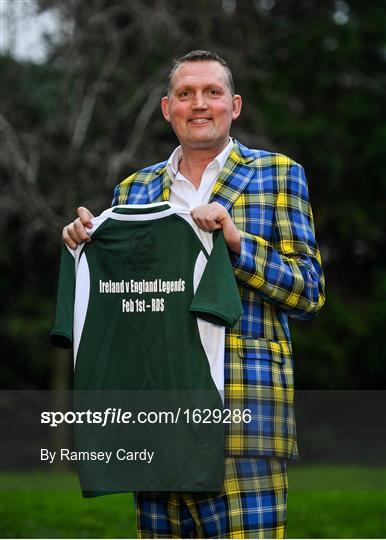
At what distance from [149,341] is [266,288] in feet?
1.36

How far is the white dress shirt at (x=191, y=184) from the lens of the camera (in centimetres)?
341

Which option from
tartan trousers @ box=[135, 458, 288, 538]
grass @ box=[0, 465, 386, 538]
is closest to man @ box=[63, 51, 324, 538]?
tartan trousers @ box=[135, 458, 288, 538]

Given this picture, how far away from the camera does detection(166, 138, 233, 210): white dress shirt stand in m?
3.41

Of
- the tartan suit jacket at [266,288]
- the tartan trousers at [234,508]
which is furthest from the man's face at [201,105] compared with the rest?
the tartan trousers at [234,508]

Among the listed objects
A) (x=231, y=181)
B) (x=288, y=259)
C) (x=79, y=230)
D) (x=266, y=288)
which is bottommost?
(x=266, y=288)

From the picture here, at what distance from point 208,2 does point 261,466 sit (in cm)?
1475

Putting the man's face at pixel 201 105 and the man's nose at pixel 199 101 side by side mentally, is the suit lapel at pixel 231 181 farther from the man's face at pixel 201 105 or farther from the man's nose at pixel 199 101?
the man's nose at pixel 199 101

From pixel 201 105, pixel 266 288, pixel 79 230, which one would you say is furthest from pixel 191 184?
pixel 266 288

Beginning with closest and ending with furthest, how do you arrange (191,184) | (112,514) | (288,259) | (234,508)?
1. (234,508)
2. (288,259)
3. (191,184)
4. (112,514)

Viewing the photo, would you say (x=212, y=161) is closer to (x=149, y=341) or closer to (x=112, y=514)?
(x=149, y=341)

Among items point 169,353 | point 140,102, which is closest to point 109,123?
point 140,102

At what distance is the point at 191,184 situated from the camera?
3465 millimetres

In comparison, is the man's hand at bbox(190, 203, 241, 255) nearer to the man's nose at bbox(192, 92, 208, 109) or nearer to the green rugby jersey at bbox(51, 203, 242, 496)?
the green rugby jersey at bbox(51, 203, 242, 496)

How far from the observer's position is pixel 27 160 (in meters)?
15.8
